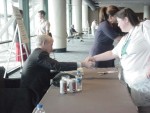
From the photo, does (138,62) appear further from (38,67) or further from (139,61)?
(38,67)

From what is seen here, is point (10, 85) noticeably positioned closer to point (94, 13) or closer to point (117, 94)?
point (117, 94)

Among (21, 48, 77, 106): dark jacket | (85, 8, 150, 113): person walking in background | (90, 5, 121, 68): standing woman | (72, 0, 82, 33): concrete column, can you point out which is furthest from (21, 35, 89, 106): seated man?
(72, 0, 82, 33): concrete column

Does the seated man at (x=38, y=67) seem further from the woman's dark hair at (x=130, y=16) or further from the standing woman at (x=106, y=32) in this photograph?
the standing woman at (x=106, y=32)

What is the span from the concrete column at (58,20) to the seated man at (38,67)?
777 cm

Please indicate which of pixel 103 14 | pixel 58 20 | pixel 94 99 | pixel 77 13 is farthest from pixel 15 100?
pixel 77 13

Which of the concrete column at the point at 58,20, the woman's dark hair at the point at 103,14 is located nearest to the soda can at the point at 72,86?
the woman's dark hair at the point at 103,14

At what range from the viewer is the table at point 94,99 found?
6.22 ft

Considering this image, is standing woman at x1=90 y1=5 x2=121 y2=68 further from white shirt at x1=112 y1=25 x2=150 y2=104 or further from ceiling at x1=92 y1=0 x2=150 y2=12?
ceiling at x1=92 y1=0 x2=150 y2=12

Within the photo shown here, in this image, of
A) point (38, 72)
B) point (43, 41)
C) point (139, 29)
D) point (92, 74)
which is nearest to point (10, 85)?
point (38, 72)

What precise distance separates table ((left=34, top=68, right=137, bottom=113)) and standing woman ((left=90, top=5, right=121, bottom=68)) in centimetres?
107

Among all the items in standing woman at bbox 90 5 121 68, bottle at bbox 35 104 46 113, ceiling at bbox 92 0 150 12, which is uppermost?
ceiling at bbox 92 0 150 12

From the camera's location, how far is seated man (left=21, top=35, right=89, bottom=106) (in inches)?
115

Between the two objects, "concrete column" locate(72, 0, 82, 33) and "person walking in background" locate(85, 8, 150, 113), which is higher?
"concrete column" locate(72, 0, 82, 33)

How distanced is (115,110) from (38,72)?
132 cm
